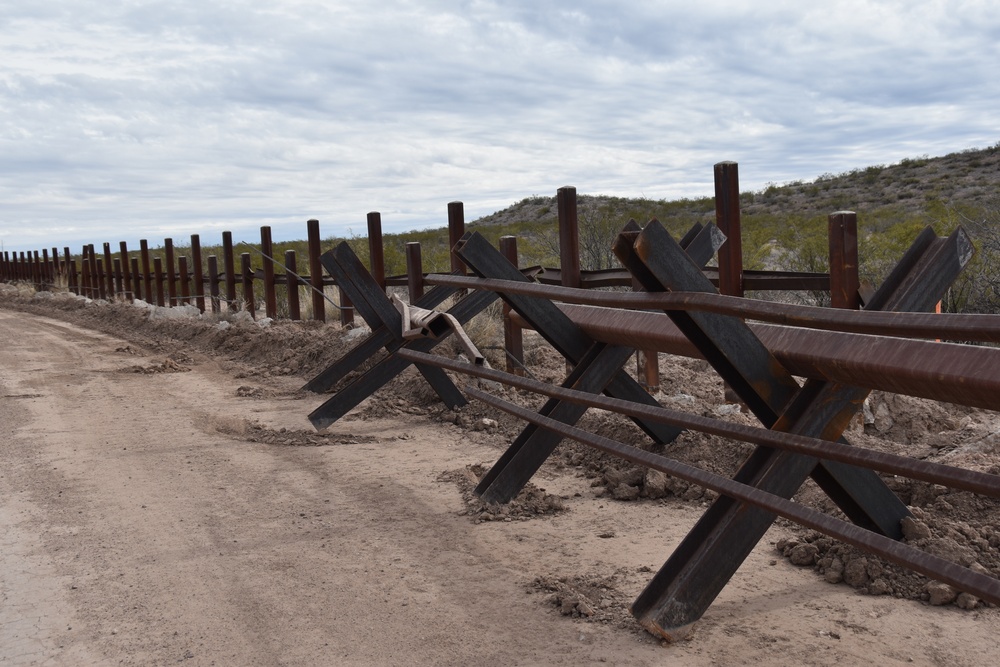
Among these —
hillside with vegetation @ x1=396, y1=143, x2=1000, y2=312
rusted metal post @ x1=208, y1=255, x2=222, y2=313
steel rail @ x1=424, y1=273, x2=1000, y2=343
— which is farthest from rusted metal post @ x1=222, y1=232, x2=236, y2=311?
steel rail @ x1=424, y1=273, x2=1000, y2=343

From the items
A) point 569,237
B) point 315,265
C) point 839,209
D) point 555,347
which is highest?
point 839,209

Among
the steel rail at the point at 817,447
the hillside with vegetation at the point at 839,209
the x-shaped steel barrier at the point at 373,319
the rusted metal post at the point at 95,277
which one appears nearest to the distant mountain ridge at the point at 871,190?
the hillside with vegetation at the point at 839,209

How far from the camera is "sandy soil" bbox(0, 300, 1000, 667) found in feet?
11.5

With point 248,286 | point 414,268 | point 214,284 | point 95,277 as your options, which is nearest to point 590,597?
point 414,268

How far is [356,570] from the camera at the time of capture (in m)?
4.38

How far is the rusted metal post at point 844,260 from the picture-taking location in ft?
19.1

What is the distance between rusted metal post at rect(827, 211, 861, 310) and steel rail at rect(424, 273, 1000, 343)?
2.63m

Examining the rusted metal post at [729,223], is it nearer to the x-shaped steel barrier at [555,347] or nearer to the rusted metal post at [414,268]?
the x-shaped steel barrier at [555,347]

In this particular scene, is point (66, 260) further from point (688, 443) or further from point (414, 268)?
point (688, 443)

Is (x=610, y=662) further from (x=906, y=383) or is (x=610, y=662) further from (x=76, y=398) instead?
(x=76, y=398)

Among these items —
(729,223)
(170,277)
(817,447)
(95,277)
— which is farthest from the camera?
(95,277)

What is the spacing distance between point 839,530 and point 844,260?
3.45 m

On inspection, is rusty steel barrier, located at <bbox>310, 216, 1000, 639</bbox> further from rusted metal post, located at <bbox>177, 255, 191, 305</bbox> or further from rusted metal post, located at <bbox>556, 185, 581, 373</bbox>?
rusted metal post, located at <bbox>177, 255, 191, 305</bbox>

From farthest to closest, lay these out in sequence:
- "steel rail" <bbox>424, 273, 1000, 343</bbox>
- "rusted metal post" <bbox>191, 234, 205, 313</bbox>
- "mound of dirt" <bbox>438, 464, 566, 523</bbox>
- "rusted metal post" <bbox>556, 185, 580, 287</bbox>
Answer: "rusted metal post" <bbox>191, 234, 205, 313</bbox> < "rusted metal post" <bbox>556, 185, 580, 287</bbox> < "mound of dirt" <bbox>438, 464, 566, 523</bbox> < "steel rail" <bbox>424, 273, 1000, 343</bbox>
